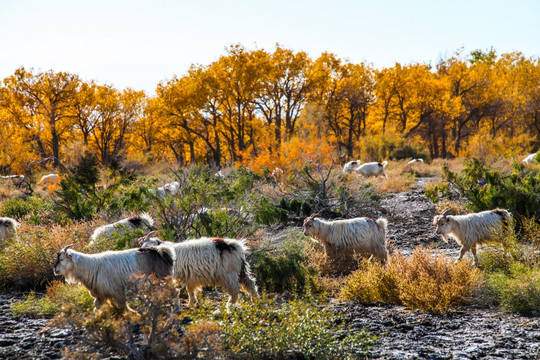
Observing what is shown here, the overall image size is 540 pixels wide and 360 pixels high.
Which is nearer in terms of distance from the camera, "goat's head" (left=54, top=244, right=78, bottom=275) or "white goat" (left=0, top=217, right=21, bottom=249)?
"goat's head" (left=54, top=244, right=78, bottom=275)

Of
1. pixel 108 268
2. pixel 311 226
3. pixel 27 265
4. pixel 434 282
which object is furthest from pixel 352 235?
pixel 27 265

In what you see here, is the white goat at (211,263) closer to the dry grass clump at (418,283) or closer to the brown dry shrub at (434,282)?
the dry grass clump at (418,283)

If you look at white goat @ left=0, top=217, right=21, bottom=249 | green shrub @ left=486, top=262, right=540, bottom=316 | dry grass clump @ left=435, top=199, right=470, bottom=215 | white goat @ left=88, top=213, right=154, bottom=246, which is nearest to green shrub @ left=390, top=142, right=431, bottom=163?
dry grass clump @ left=435, top=199, right=470, bottom=215

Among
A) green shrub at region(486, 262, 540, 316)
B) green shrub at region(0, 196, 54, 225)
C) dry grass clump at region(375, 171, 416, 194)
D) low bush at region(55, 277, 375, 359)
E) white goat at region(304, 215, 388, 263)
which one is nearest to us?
low bush at region(55, 277, 375, 359)

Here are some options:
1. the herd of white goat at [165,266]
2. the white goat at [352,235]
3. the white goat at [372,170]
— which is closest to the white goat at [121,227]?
the herd of white goat at [165,266]

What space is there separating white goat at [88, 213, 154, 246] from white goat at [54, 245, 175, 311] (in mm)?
1930

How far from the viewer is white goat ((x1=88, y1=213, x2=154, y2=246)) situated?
8.22m

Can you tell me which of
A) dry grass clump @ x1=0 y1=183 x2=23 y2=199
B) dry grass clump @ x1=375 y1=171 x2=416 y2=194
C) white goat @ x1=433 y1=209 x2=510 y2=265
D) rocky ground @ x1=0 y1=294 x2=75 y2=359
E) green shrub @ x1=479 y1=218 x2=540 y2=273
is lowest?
rocky ground @ x1=0 y1=294 x2=75 y2=359

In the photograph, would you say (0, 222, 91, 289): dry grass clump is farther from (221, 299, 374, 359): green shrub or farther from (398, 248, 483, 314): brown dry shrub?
(398, 248, 483, 314): brown dry shrub

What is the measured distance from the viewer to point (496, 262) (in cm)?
775

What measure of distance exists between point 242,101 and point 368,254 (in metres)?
23.9

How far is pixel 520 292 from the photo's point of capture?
623cm

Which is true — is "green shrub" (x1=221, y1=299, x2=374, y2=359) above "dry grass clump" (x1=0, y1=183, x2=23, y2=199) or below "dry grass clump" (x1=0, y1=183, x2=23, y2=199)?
below

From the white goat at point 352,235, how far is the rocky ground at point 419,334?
1.87m
